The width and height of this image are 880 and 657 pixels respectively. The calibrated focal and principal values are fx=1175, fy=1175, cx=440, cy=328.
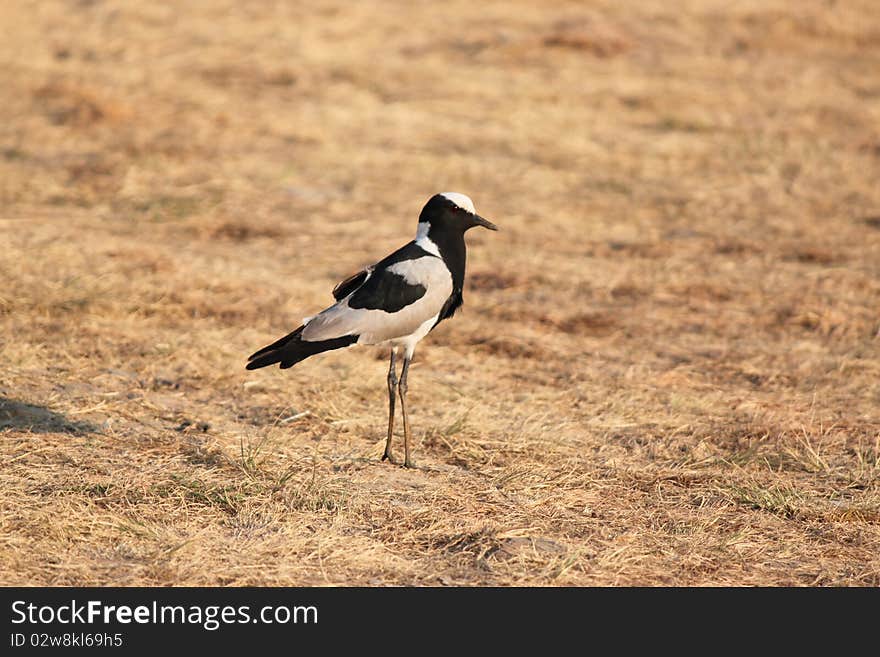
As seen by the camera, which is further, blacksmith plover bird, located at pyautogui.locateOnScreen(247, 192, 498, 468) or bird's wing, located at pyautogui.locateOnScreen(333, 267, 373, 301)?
bird's wing, located at pyautogui.locateOnScreen(333, 267, 373, 301)

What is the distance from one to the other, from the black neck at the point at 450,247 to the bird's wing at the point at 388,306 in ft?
0.45

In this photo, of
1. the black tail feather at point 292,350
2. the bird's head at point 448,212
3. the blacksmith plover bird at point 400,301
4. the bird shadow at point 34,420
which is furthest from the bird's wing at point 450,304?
the bird shadow at point 34,420

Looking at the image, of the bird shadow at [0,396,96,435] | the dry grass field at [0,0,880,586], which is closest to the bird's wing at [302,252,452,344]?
the dry grass field at [0,0,880,586]

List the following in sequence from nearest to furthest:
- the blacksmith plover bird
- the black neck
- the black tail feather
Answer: the black tail feather, the blacksmith plover bird, the black neck

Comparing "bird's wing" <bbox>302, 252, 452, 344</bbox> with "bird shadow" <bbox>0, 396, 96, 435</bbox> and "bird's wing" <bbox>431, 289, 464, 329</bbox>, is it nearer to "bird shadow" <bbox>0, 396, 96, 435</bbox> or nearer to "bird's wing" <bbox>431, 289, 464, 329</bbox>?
"bird's wing" <bbox>431, 289, 464, 329</bbox>

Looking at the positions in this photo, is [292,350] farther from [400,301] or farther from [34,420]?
[34,420]

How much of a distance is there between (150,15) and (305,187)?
703 cm

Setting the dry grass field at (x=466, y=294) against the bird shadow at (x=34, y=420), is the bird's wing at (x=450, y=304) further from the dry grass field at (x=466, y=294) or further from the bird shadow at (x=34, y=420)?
the bird shadow at (x=34, y=420)

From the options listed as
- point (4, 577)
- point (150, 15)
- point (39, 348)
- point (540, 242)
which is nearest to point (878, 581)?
point (4, 577)

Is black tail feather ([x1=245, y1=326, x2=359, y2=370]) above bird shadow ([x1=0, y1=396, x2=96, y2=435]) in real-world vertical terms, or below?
above

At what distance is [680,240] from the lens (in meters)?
11.0

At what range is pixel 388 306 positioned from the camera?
6.00 metres

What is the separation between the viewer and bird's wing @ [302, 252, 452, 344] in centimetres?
598

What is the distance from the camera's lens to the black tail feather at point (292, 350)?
5840mm
